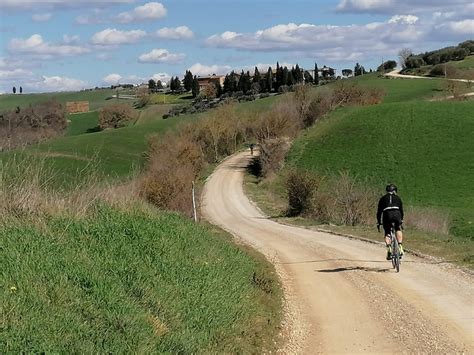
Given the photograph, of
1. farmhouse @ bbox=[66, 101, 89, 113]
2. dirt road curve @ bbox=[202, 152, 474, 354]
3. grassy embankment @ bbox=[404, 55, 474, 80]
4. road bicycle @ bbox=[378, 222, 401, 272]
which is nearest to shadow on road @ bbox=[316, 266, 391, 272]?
dirt road curve @ bbox=[202, 152, 474, 354]

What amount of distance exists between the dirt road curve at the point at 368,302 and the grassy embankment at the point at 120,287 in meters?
0.76

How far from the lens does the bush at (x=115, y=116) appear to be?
14425 cm

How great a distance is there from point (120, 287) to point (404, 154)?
58.5 meters

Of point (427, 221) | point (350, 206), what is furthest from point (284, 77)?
point (350, 206)

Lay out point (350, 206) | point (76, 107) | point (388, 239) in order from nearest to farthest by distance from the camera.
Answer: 1. point (388, 239)
2. point (350, 206)
3. point (76, 107)

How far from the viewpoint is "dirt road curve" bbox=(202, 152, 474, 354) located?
9477mm

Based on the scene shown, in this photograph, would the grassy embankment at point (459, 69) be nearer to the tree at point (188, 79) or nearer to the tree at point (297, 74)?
the tree at point (297, 74)

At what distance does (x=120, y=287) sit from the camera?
27.5 ft

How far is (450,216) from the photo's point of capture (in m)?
41.5

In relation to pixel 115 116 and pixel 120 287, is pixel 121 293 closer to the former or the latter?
pixel 120 287

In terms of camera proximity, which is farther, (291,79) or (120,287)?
(291,79)

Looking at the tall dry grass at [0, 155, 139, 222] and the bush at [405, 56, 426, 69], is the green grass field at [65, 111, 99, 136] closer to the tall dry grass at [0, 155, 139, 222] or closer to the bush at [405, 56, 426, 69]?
the bush at [405, 56, 426, 69]

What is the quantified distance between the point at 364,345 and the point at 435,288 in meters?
4.27

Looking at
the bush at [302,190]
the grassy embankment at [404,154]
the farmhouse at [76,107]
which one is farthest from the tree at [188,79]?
the bush at [302,190]
